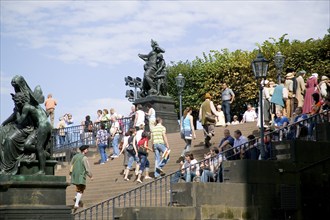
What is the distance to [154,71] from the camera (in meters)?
41.5

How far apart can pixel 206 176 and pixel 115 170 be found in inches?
288

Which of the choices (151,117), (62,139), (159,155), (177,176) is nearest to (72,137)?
(62,139)

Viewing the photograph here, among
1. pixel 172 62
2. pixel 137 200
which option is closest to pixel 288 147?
pixel 137 200

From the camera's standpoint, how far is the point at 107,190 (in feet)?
92.5

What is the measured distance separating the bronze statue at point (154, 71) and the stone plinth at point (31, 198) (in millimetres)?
19579

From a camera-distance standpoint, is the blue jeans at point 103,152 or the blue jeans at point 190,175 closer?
the blue jeans at point 190,175

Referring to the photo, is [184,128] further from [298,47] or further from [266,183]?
[298,47]

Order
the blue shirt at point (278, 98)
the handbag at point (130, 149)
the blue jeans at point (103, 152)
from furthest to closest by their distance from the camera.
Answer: the blue jeans at point (103, 152), the blue shirt at point (278, 98), the handbag at point (130, 149)

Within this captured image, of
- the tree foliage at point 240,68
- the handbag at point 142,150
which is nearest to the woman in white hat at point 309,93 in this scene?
the handbag at point 142,150

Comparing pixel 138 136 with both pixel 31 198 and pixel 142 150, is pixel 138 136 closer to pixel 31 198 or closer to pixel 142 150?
pixel 142 150

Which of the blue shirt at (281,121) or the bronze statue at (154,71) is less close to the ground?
the bronze statue at (154,71)

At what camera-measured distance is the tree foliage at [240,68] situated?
55.1 meters

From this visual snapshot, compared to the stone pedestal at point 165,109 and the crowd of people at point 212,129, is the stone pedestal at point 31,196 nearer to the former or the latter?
the crowd of people at point 212,129

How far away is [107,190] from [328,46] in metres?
29.0
